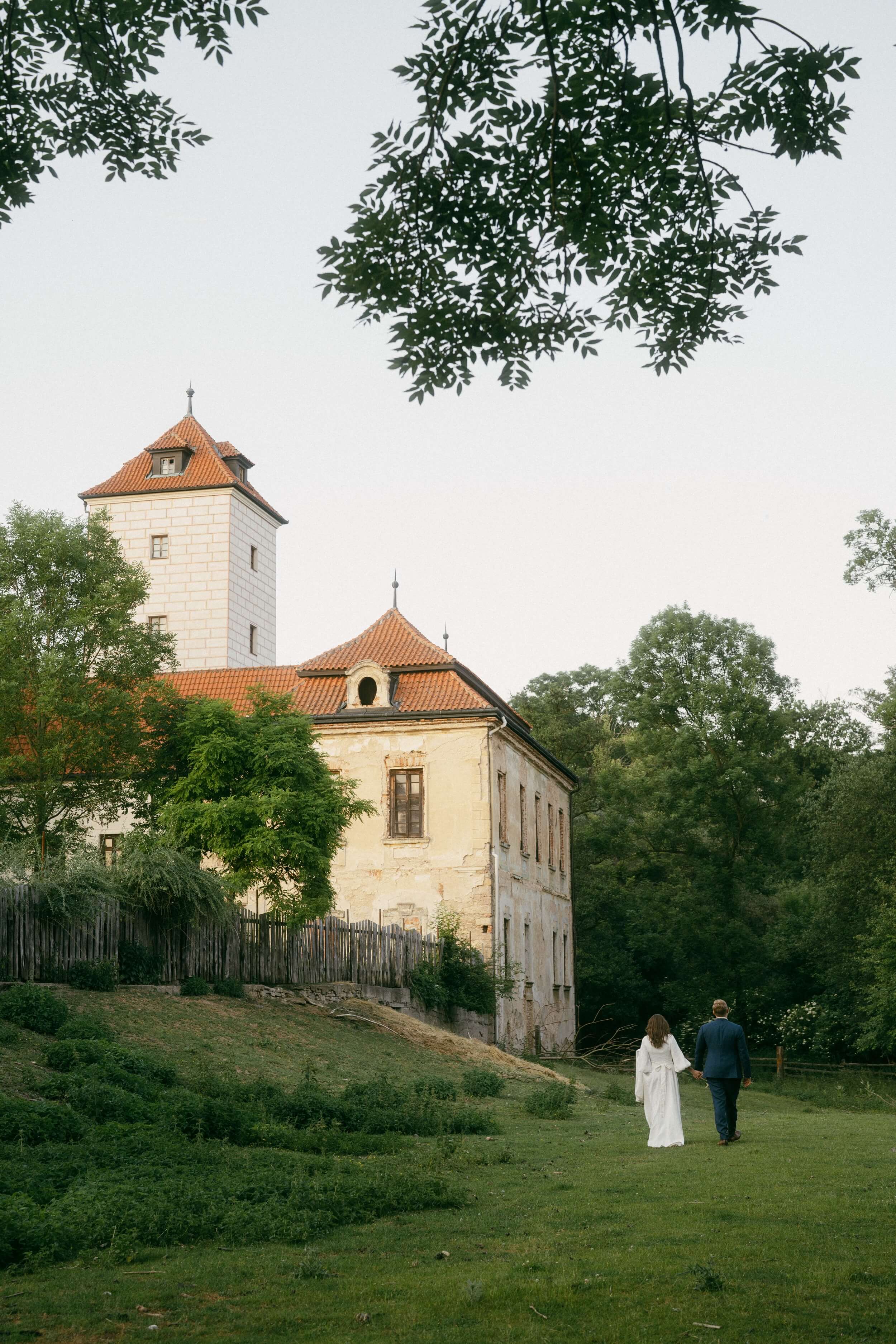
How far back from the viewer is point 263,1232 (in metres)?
8.46

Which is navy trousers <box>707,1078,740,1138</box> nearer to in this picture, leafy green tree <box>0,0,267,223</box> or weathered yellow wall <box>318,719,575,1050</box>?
leafy green tree <box>0,0,267,223</box>


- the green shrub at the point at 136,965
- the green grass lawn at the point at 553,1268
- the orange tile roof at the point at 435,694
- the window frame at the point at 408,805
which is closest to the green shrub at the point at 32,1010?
the green grass lawn at the point at 553,1268

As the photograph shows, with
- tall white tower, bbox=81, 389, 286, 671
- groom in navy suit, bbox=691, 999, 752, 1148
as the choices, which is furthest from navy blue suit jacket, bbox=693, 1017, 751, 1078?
tall white tower, bbox=81, 389, 286, 671

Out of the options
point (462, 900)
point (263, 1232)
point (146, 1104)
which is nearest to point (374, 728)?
point (462, 900)

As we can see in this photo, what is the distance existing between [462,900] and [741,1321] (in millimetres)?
28477

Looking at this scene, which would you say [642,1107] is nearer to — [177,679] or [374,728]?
[374,728]

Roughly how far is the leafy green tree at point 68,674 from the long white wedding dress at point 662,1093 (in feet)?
53.7

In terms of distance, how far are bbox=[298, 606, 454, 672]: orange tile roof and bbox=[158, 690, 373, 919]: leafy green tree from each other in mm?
9861

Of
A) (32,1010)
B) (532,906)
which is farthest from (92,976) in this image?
(532,906)

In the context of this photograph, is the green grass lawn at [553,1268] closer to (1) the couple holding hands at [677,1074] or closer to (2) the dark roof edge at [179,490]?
(1) the couple holding hands at [677,1074]

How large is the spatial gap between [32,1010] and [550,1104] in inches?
273

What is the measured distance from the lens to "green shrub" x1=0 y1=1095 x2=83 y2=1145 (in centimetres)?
1069

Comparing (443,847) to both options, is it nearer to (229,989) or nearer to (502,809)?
(502,809)

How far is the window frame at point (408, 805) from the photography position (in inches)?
1389
